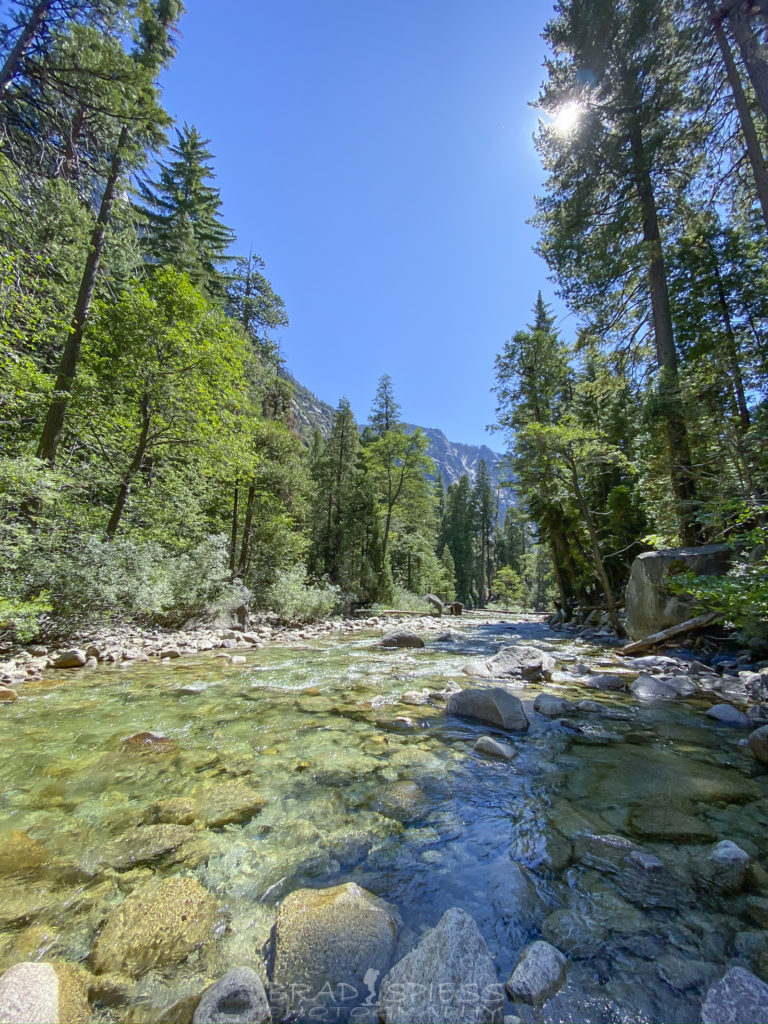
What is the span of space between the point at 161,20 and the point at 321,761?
61.4 ft

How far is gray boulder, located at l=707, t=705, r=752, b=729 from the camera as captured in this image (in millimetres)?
4055

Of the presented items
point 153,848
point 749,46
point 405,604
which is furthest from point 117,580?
point 405,604

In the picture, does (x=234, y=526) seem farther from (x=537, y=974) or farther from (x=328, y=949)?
(x=537, y=974)

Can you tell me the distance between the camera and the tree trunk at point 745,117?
6.51 metres

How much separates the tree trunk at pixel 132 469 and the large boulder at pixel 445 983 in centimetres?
972

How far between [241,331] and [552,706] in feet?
54.2

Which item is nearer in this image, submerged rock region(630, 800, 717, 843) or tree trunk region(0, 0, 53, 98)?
submerged rock region(630, 800, 717, 843)

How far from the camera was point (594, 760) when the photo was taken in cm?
335

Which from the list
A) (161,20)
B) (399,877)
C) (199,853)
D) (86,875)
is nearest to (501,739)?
(399,877)

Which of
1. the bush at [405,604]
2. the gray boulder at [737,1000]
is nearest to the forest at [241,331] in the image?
the gray boulder at [737,1000]

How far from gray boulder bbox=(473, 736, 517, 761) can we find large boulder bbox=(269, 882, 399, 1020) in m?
1.98

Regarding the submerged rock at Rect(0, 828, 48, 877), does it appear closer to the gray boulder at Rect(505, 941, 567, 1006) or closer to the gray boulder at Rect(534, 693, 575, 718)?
the gray boulder at Rect(505, 941, 567, 1006)

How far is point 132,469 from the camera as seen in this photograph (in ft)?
32.9

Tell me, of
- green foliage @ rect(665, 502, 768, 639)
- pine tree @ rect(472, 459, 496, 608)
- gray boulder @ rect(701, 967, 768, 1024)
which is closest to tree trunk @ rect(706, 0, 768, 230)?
green foliage @ rect(665, 502, 768, 639)
